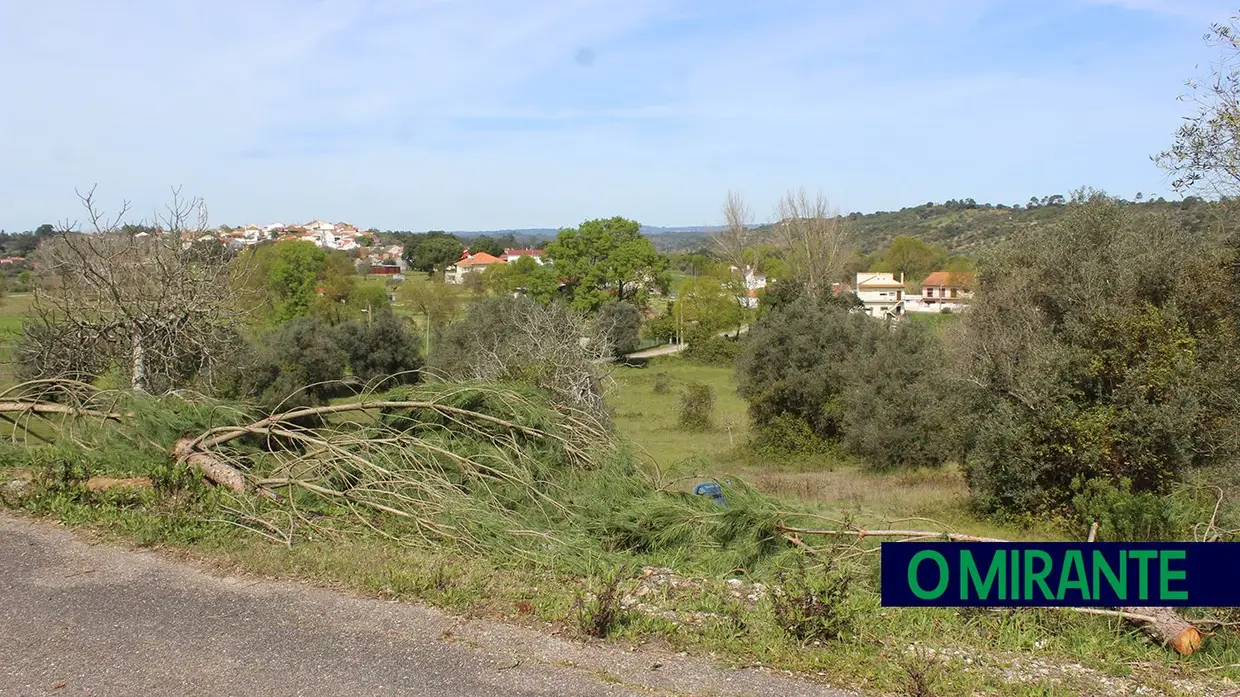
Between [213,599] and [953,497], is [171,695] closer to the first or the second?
[213,599]

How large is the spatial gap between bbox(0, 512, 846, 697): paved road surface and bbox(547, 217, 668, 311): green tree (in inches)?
A: 1824

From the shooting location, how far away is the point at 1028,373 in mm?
14492

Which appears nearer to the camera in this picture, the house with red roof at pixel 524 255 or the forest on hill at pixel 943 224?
the house with red roof at pixel 524 255

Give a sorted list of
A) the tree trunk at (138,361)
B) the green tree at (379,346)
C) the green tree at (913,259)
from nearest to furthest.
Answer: the tree trunk at (138,361) < the green tree at (379,346) < the green tree at (913,259)

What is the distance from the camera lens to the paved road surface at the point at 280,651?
12.6 feet

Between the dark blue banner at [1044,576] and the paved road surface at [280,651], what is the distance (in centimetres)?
117

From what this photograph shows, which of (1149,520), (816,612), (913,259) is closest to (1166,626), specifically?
(816,612)

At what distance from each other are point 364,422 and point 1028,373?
11165 mm

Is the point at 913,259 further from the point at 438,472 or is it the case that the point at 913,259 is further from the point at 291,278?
the point at 438,472

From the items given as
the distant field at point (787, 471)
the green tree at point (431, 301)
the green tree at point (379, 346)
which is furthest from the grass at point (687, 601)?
the green tree at point (431, 301)

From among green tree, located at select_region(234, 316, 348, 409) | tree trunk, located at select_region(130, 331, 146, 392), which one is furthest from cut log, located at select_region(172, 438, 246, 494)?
green tree, located at select_region(234, 316, 348, 409)

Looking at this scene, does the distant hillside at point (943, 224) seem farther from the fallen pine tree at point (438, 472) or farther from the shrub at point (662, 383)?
the fallen pine tree at point (438, 472)

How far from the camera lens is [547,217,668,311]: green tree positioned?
5234 cm

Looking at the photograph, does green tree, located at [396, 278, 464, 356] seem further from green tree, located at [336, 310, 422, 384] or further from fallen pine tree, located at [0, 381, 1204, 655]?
fallen pine tree, located at [0, 381, 1204, 655]
